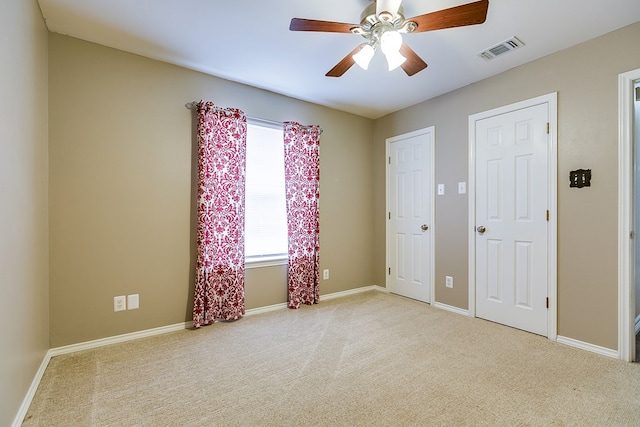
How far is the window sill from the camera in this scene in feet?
10.7

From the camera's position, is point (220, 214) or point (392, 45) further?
point (220, 214)

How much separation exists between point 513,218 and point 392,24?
82.1 inches

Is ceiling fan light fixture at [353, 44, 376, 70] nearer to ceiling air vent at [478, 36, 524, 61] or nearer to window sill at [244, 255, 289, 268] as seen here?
ceiling air vent at [478, 36, 524, 61]

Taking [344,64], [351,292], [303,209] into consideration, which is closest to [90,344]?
[303,209]

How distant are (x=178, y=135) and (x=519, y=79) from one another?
317cm

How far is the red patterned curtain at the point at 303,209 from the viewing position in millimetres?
3490

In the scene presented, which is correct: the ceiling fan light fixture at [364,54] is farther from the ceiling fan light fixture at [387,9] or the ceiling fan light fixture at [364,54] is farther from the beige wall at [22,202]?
the beige wall at [22,202]

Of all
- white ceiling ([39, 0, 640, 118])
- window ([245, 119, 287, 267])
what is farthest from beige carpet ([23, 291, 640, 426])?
white ceiling ([39, 0, 640, 118])

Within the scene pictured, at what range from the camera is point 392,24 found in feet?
6.22

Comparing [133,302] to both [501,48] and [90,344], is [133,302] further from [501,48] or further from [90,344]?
[501,48]

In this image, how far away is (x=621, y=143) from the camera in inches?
88.7

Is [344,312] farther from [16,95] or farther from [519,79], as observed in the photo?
[16,95]

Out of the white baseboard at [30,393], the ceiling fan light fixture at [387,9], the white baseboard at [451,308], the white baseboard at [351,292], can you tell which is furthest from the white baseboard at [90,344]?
the ceiling fan light fixture at [387,9]

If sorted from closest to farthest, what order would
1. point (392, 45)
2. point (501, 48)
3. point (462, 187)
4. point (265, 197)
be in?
point (392, 45)
point (501, 48)
point (462, 187)
point (265, 197)
